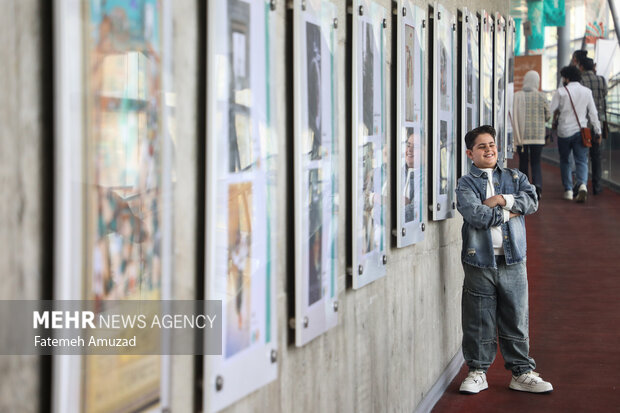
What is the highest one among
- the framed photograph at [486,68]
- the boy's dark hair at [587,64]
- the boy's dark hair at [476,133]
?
the boy's dark hair at [587,64]

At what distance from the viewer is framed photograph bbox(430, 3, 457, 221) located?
554 cm

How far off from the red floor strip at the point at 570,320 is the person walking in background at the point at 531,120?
0.80 meters

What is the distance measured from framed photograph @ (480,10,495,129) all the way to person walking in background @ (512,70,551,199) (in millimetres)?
4463

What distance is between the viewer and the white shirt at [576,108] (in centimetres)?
1269

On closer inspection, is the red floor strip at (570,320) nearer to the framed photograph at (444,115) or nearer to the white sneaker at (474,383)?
the white sneaker at (474,383)

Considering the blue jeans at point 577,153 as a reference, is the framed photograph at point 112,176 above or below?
below

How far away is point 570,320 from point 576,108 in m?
5.70

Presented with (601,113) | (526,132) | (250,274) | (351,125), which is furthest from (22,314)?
(601,113)

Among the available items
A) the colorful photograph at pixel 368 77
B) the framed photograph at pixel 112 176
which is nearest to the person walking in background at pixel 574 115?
the colorful photograph at pixel 368 77

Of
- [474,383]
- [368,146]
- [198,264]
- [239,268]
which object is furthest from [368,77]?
[474,383]

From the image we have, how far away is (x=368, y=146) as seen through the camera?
393cm

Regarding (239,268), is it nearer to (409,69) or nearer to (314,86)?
(314,86)

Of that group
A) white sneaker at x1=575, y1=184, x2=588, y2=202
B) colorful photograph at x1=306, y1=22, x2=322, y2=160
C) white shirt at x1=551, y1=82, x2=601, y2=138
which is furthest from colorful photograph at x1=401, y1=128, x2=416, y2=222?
white sneaker at x1=575, y1=184, x2=588, y2=202

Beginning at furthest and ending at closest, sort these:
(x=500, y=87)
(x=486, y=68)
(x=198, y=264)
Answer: (x=500, y=87)
(x=486, y=68)
(x=198, y=264)
